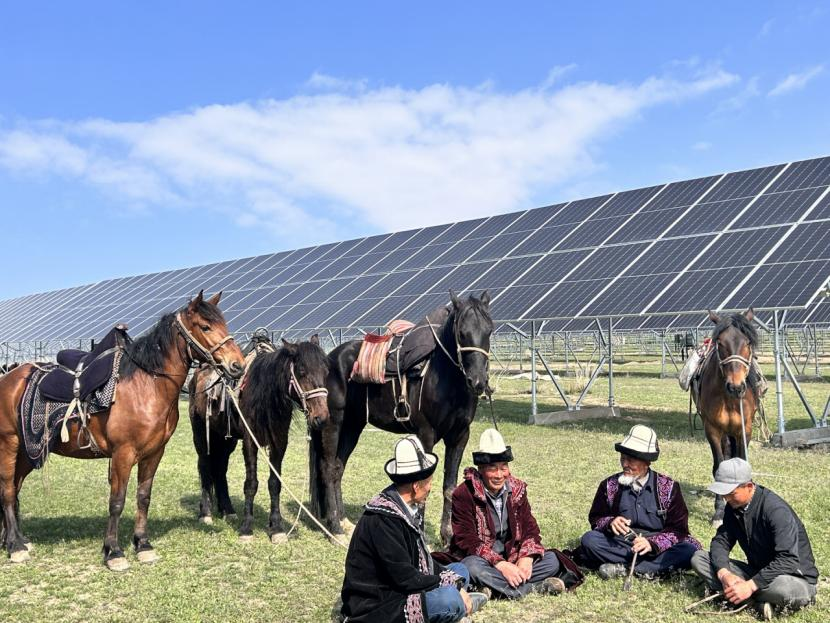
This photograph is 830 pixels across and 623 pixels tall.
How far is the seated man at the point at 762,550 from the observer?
4457 mm

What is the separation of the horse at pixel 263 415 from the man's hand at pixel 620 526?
2623 mm

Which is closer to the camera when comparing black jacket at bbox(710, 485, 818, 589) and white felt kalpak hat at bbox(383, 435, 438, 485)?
white felt kalpak hat at bbox(383, 435, 438, 485)

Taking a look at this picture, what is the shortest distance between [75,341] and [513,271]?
21.3 meters

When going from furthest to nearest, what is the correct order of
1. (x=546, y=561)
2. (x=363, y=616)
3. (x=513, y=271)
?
(x=513, y=271)
(x=546, y=561)
(x=363, y=616)

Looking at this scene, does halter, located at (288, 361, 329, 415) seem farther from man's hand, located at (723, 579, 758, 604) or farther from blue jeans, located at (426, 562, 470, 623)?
man's hand, located at (723, 579, 758, 604)

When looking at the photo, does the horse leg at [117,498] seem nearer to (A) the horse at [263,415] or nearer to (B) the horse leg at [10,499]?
(B) the horse leg at [10,499]

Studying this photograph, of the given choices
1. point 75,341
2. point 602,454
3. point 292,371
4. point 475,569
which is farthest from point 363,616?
point 75,341

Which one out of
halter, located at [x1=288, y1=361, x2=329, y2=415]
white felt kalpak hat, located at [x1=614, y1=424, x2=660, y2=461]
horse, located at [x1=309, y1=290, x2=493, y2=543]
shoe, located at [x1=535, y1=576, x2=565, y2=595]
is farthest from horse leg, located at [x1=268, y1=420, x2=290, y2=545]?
white felt kalpak hat, located at [x1=614, y1=424, x2=660, y2=461]

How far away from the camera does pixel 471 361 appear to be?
5859mm

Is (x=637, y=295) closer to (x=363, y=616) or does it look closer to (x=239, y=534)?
(x=239, y=534)

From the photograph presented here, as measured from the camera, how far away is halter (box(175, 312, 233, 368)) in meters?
5.88

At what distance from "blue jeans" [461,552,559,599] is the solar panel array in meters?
8.30

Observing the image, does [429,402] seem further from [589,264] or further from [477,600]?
[589,264]

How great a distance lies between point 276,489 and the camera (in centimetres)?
660
